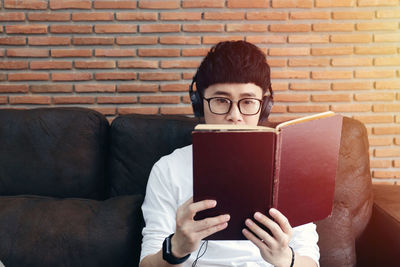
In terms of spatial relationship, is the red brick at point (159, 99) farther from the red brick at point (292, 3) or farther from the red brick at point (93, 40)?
the red brick at point (292, 3)

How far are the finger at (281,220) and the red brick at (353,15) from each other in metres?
1.62

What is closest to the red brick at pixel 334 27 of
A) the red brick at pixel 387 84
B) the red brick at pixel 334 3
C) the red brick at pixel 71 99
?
the red brick at pixel 334 3

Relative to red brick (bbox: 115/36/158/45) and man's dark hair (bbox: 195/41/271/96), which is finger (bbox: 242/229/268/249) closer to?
man's dark hair (bbox: 195/41/271/96)

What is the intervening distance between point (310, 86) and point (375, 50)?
1.40 ft

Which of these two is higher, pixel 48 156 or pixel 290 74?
pixel 290 74

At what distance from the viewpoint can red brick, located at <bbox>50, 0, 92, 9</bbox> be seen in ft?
6.63

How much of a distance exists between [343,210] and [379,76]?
1027 millimetres

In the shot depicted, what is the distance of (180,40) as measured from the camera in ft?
6.72

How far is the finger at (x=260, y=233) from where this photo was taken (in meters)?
0.78

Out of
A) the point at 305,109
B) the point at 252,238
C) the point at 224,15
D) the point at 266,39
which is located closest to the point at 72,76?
the point at 224,15

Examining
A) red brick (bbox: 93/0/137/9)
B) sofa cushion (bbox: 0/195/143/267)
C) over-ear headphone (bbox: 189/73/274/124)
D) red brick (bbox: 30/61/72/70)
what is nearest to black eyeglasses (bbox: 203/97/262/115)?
over-ear headphone (bbox: 189/73/274/124)

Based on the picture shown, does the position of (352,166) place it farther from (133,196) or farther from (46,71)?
(46,71)

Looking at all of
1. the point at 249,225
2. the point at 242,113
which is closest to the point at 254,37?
the point at 242,113

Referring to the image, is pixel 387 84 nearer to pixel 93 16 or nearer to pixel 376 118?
pixel 376 118
